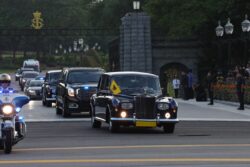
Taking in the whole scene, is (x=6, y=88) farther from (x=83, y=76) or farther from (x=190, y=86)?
(x=190, y=86)

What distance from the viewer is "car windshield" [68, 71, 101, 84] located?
95.4ft

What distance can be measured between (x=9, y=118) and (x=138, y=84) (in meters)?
7.37

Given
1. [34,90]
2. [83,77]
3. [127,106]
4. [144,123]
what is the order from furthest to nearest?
[34,90]
[83,77]
[127,106]
[144,123]

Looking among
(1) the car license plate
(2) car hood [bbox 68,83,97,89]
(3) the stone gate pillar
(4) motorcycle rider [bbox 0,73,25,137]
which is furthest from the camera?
(3) the stone gate pillar

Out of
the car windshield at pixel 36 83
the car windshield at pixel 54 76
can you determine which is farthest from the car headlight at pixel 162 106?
the car windshield at pixel 36 83

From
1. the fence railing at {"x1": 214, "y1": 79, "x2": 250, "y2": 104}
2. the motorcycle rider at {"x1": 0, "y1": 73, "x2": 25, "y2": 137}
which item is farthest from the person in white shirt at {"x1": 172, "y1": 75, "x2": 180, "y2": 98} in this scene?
the motorcycle rider at {"x1": 0, "y1": 73, "x2": 25, "y2": 137}

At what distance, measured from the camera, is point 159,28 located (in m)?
64.9

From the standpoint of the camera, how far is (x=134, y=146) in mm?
17000

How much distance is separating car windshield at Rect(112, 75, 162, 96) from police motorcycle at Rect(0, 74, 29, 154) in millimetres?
6215

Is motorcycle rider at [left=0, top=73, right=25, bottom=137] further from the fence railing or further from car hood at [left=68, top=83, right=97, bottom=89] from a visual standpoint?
the fence railing

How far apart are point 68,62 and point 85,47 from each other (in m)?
5.00

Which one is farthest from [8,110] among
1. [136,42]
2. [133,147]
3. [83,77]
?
[136,42]

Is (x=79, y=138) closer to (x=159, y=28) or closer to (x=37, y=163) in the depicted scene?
(x=37, y=163)

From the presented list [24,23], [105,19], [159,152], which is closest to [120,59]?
[105,19]
